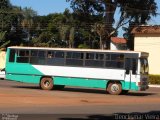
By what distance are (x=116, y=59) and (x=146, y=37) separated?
19427 millimetres

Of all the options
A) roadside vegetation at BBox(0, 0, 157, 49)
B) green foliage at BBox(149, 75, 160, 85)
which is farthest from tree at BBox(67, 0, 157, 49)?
green foliage at BBox(149, 75, 160, 85)

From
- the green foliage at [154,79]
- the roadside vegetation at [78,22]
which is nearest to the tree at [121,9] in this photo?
the roadside vegetation at [78,22]

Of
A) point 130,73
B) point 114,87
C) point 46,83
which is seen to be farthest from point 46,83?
point 130,73

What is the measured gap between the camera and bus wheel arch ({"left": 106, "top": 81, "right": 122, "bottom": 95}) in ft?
91.9

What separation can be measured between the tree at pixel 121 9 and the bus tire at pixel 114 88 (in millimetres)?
21412

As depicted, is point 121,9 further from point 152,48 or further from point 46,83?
point 46,83

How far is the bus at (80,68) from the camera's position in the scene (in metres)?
27.9

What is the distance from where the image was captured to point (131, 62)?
91.6 ft

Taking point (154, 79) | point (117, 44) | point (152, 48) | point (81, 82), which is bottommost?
point (81, 82)

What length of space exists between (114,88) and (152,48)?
19.6 m

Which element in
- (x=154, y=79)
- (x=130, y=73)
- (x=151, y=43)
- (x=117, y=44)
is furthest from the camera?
(x=117, y=44)

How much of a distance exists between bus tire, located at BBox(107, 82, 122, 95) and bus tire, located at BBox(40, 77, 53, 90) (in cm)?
380

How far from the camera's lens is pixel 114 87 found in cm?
2817

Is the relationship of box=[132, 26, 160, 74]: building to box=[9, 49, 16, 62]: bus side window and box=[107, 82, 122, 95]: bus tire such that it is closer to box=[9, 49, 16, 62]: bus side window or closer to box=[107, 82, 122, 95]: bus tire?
box=[107, 82, 122, 95]: bus tire
